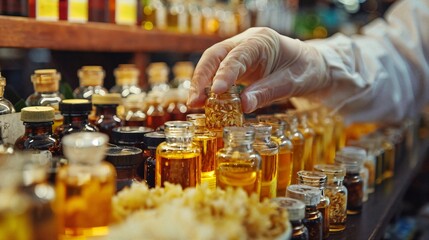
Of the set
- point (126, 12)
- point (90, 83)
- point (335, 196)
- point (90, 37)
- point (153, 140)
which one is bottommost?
point (335, 196)

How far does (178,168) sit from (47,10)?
3.45 feet

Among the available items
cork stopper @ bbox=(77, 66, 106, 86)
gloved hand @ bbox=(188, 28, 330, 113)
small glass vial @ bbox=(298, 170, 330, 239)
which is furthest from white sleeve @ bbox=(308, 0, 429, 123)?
small glass vial @ bbox=(298, 170, 330, 239)

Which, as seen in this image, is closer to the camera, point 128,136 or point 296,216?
point 296,216

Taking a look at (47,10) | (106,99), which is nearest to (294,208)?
(106,99)

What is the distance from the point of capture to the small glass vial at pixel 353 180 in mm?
1309

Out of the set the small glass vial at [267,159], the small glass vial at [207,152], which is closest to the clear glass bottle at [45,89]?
the small glass vial at [207,152]

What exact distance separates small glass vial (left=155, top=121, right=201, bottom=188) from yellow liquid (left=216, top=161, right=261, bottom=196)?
0.06 m

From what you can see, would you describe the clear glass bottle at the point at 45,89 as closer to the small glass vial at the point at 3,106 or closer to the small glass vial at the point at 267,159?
the small glass vial at the point at 3,106

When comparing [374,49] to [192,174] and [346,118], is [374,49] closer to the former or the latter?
[346,118]

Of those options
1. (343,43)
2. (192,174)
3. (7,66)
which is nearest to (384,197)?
(343,43)

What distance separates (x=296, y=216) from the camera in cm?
87

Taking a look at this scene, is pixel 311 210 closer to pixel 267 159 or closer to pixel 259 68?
pixel 267 159

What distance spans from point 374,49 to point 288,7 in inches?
82.9

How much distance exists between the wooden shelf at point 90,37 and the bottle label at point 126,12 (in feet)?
0.10
